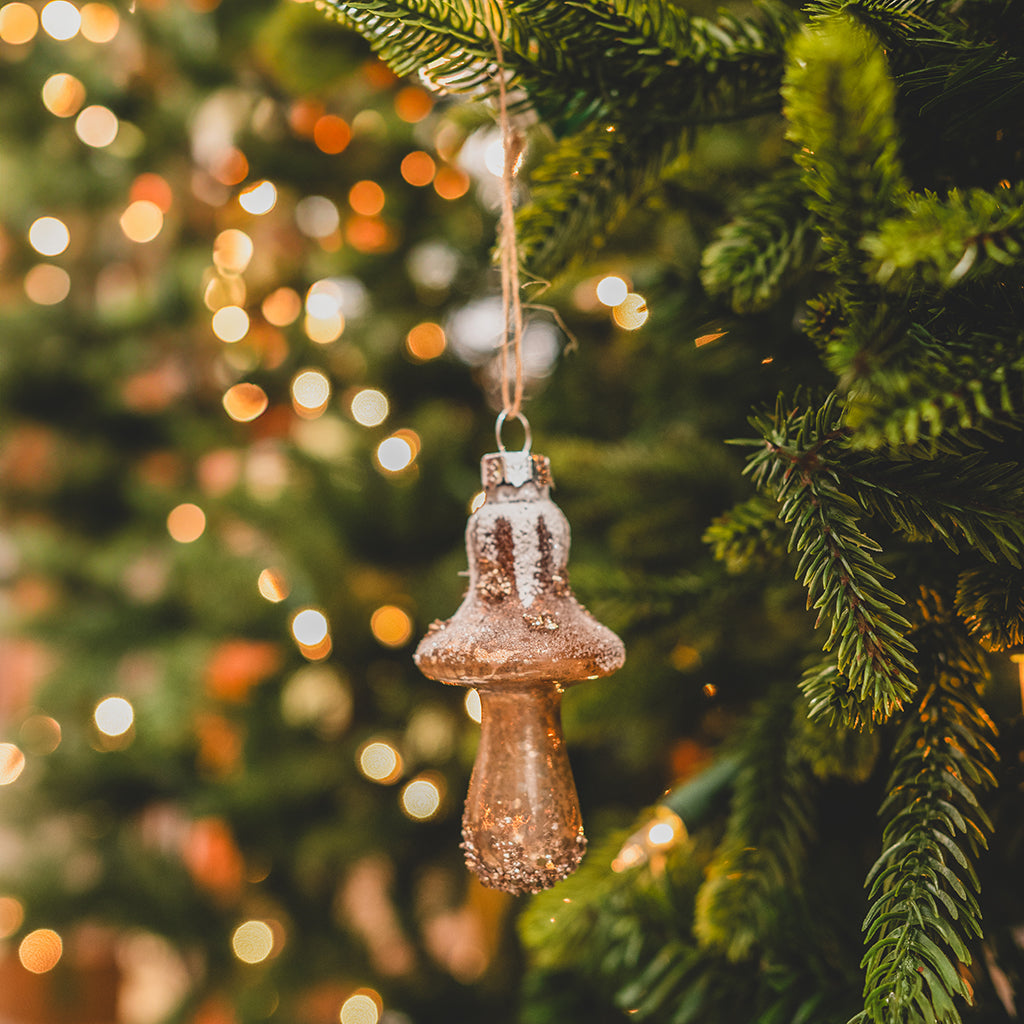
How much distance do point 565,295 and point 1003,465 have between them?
56 cm

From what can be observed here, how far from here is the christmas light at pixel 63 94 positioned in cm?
119

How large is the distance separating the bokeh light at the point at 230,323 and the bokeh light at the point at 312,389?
0.45 feet

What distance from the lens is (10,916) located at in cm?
120

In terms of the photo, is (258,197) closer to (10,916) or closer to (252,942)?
(252,942)

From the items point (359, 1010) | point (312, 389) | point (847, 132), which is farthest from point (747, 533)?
point (359, 1010)

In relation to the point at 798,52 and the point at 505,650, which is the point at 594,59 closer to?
the point at 798,52

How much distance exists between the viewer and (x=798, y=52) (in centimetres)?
22

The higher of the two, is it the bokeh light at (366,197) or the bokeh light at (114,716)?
the bokeh light at (366,197)

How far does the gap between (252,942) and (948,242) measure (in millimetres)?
1201

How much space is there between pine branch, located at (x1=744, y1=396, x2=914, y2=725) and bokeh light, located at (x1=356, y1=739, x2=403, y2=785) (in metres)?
0.73

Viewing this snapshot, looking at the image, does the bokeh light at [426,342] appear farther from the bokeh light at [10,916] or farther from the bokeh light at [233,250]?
the bokeh light at [10,916]

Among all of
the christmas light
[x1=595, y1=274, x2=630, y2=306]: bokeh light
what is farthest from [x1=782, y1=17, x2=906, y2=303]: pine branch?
the christmas light

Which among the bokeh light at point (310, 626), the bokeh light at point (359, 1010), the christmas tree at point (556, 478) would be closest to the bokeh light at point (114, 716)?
the christmas tree at point (556, 478)

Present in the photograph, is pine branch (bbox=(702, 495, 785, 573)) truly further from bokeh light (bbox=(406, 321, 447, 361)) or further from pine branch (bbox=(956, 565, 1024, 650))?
bokeh light (bbox=(406, 321, 447, 361))
